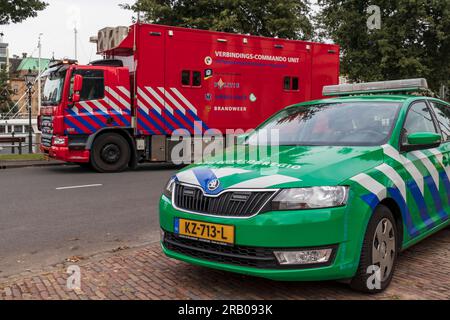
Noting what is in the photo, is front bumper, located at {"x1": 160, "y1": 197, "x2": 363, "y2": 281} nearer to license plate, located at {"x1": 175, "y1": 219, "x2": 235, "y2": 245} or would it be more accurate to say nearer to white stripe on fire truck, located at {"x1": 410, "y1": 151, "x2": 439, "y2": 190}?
license plate, located at {"x1": 175, "y1": 219, "x2": 235, "y2": 245}

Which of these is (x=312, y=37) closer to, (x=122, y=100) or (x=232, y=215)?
(x=122, y=100)

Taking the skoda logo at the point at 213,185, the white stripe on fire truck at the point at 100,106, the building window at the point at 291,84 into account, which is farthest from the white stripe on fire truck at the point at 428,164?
the building window at the point at 291,84

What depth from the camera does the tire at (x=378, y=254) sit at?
365cm

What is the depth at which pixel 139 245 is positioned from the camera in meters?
5.45

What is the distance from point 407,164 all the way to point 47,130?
1070 centimetres

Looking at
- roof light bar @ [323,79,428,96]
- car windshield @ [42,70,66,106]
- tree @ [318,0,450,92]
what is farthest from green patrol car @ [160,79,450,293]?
→ tree @ [318,0,450,92]

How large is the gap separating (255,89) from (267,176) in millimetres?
11098

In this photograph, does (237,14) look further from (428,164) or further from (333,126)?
(428,164)

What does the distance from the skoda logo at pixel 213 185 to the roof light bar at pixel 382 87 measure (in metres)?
3.13

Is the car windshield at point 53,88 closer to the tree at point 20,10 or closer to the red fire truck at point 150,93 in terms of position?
the red fire truck at point 150,93

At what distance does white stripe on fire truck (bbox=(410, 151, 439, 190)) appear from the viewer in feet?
15.0

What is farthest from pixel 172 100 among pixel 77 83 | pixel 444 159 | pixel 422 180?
pixel 422 180

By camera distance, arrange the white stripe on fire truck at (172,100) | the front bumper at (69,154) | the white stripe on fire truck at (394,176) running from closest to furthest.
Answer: the white stripe on fire truck at (394,176) → the front bumper at (69,154) → the white stripe on fire truck at (172,100)
